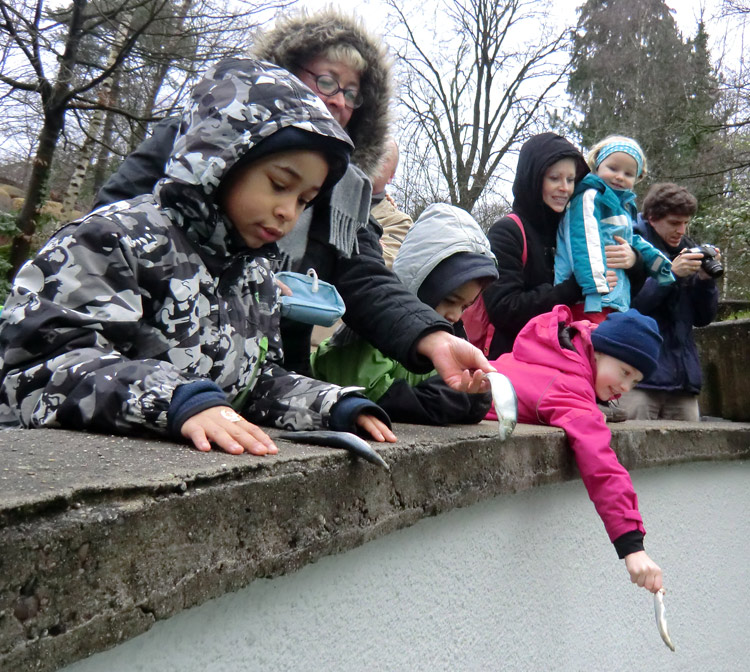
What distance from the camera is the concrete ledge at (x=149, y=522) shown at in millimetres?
859

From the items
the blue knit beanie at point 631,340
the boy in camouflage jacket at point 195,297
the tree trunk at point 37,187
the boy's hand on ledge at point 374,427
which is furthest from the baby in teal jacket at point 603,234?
the tree trunk at point 37,187

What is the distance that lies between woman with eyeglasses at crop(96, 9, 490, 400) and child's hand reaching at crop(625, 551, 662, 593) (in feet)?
2.29

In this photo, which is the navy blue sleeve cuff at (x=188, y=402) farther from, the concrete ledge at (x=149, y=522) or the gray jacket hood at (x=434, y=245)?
the gray jacket hood at (x=434, y=245)

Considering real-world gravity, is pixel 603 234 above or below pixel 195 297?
above

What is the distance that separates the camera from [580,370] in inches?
108

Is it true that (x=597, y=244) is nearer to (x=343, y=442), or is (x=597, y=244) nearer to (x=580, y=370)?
(x=580, y=370)

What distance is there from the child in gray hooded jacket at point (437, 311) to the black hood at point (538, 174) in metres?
0.88

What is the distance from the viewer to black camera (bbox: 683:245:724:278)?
3842mm

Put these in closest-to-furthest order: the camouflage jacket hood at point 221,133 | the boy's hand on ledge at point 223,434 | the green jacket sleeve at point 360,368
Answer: the boy's hand on ledge at point 223,434
the camouflage jacket hood at point 221,133
the green jacket sleeve at point 360,368

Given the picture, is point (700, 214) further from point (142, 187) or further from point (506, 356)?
point (142, 187)

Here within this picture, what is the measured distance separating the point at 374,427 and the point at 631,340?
4.59 ft

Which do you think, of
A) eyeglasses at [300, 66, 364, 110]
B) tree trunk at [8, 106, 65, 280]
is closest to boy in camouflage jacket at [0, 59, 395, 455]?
eyeglasses at [300, 66, 364, 110]

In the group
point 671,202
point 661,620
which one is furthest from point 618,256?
point 661,620

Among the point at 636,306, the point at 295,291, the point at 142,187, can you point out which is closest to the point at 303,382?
the point at 295,291
